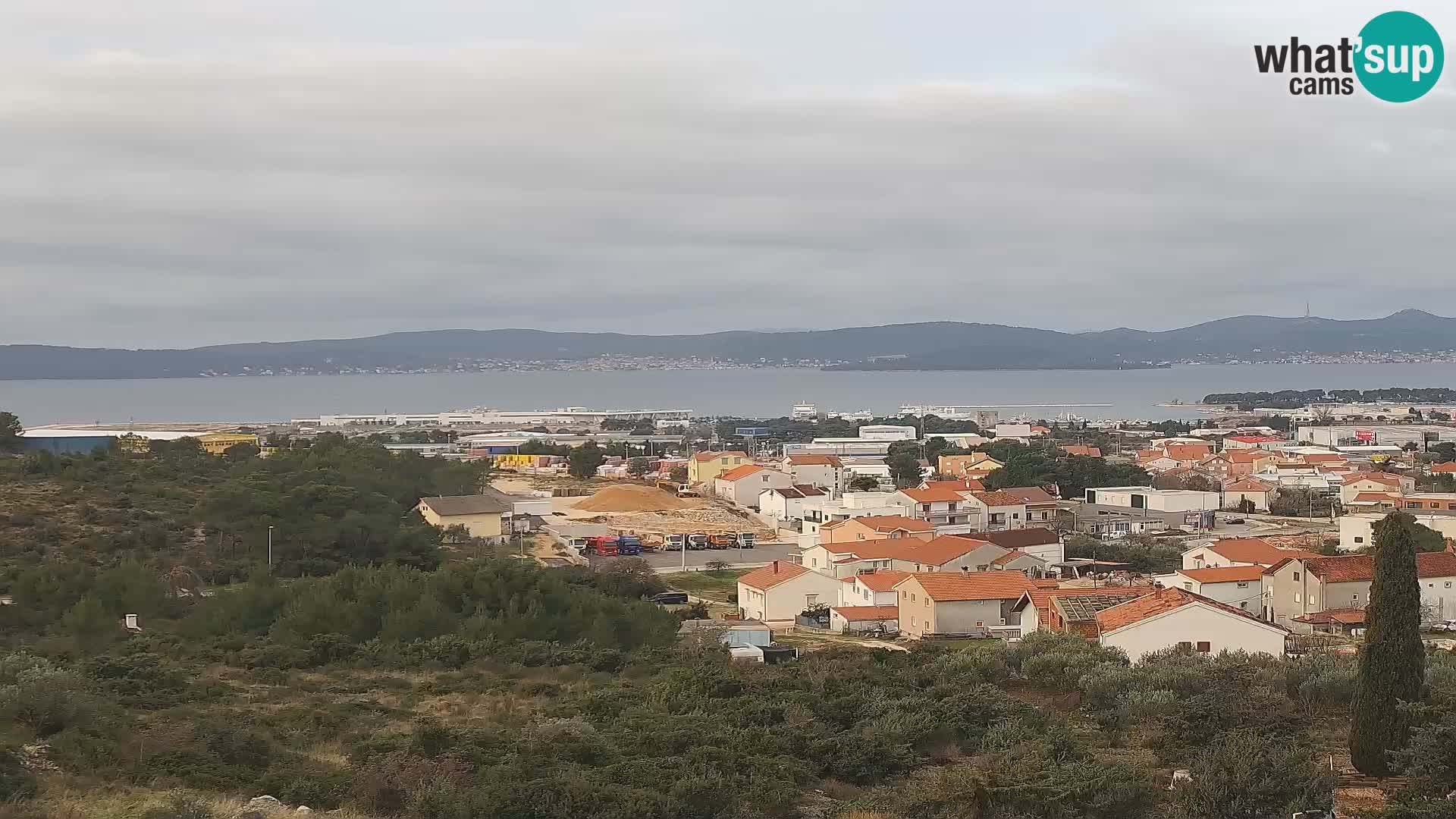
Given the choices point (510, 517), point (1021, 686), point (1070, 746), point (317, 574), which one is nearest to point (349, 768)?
point (1070, 746)

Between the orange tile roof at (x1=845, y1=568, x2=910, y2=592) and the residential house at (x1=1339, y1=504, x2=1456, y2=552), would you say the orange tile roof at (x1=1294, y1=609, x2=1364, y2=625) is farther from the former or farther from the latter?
the residential house at (x1=1339, y1=504, x2=1456, y2=552)

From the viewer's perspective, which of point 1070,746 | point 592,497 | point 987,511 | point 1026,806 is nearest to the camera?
point 1026,806

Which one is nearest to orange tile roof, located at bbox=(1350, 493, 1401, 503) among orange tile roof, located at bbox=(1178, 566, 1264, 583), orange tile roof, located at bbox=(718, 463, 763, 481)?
orange tile roof, located at bbox=(1178, 566, 1264, 583)

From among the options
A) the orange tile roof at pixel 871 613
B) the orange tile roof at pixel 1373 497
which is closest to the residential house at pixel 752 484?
the orange tile roof at pixel 1373 497

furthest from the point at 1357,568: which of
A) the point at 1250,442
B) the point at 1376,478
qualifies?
the point at 1250,442

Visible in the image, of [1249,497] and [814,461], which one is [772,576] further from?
[814,461]

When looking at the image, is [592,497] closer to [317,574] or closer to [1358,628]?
[317,574]
